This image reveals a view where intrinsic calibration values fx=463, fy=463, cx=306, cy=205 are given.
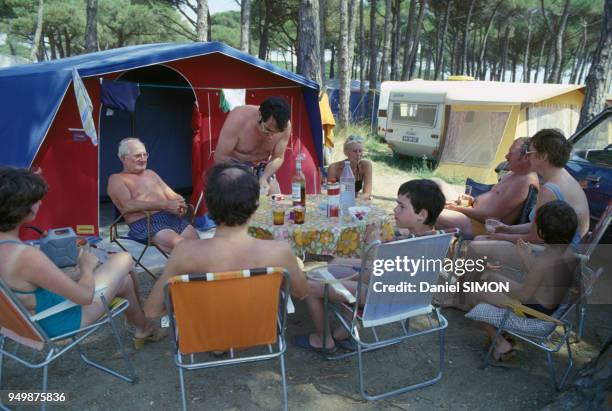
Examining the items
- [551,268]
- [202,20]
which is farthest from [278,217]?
[202,20]

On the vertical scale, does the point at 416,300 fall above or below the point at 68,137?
below

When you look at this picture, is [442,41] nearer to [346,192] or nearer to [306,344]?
[346,192]

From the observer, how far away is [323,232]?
2.80 meters

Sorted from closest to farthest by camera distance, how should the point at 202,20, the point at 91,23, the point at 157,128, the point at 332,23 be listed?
the point at 157,128, the point at 202,20, the point at 91,23, the point at 332,23

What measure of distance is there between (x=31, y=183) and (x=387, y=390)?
1990 mm

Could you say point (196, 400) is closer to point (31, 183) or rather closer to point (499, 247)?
point (31, 183)

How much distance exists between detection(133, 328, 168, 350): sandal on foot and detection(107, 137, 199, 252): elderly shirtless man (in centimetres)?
66

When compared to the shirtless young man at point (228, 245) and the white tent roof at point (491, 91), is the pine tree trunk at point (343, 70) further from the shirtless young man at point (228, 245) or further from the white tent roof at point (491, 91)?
the shirtless young man at point (228, 245)

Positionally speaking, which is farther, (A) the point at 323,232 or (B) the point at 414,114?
(B) the point at 414,114

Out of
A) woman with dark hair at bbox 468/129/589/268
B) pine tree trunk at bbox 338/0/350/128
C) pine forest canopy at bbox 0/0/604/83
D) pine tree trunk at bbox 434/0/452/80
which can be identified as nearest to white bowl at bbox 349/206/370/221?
woman with dark hair at bbox 468/129/589/268

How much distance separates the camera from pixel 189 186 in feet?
23.3

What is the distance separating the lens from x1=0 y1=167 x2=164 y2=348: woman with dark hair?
1.87 metres

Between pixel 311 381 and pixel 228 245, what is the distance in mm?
1038

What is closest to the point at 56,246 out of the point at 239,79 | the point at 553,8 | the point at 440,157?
the point at 239,79
